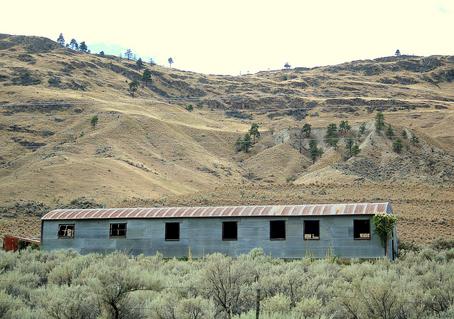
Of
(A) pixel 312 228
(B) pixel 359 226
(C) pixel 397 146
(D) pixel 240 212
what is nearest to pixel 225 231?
(D) pixel 240 212

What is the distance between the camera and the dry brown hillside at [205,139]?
5497 centimetres

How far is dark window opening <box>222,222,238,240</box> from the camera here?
103 ft

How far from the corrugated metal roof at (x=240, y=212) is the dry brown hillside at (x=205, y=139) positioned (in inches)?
391

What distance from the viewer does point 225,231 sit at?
31719 millimetres

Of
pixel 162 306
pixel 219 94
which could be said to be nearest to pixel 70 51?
pixel 219 94

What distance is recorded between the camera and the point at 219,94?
142m

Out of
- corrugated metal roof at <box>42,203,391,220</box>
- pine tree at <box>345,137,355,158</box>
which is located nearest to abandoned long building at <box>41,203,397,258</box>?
corrugated metal roof at <box>42,203,391,220</box>

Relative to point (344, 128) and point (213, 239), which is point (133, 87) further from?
point (213, 239)

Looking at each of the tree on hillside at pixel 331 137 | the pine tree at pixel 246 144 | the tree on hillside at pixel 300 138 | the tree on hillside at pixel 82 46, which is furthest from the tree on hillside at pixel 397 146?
the tree on hillside at pixel 82 46

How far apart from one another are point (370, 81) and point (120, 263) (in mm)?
147833

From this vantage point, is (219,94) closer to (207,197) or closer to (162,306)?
(207,197)

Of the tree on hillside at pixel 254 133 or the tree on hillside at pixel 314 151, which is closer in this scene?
the tree on hillside at pixel 314 151

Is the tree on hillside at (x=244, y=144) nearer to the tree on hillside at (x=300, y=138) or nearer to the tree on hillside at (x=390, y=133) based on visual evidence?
the tree on hillside at (x=300, y=138)

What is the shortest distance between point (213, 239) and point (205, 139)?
216 ft
